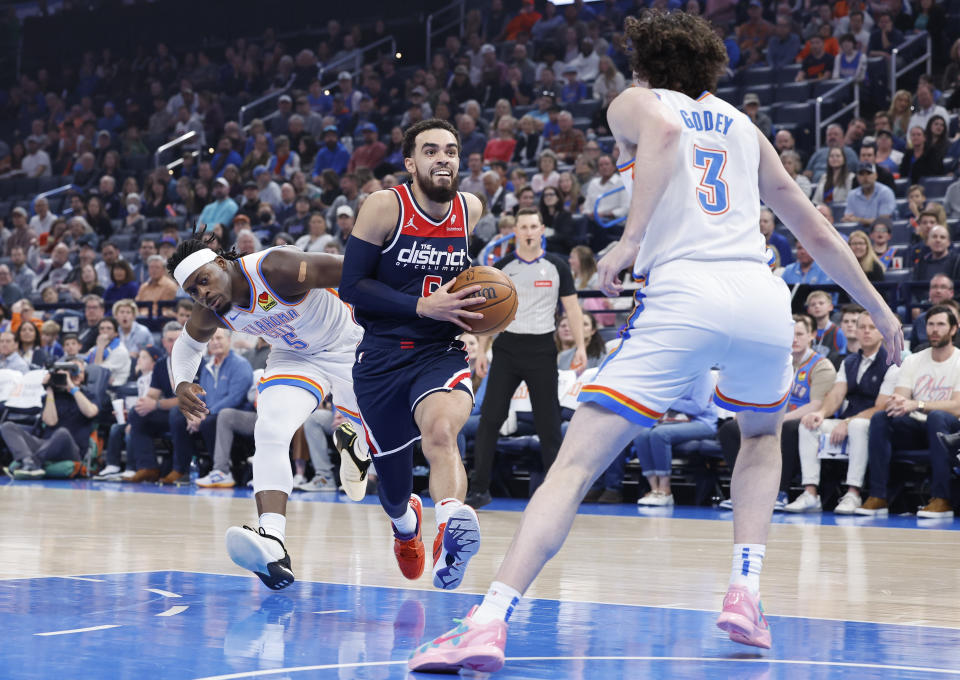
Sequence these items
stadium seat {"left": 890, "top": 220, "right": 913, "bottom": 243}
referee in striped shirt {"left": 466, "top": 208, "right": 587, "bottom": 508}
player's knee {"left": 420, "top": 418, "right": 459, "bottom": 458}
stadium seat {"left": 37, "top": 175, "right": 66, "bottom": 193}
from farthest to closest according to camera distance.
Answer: stadium seat {"left": 37, "top": 175, "right": 66, "bottom": 193}, stadium seat {"left": 890, "top": 220, "right": 913, "bottom": 243}, referee in striped shirt {"left": 466, "top": 208, "right": 587, "bottom": 508}, player's knee {"left": 420, "top": 418, "right": 459, "bottom": 458}

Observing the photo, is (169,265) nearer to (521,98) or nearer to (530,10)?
(521,98)

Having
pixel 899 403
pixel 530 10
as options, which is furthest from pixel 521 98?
pixel 899 403

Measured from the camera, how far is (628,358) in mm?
3211

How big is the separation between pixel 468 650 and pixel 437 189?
2.17 meters

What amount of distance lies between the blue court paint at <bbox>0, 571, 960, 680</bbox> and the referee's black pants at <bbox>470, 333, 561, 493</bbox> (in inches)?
153

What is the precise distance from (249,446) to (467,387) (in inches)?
286

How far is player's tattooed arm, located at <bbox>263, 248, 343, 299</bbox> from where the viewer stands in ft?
16.6

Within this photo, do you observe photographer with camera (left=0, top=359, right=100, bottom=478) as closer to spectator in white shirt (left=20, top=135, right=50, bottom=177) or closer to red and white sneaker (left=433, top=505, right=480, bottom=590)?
red and white sneaker (left=433, top=505, right=480, bottom=590)

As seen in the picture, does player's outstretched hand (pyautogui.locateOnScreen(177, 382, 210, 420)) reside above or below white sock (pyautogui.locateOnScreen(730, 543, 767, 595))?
above

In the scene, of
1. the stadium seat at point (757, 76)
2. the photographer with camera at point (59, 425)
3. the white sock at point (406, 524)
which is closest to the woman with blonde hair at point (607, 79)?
the stadium seat at point (757, 76)

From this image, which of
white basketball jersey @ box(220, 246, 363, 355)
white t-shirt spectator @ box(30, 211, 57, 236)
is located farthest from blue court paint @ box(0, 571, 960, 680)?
white t-shirt spectator @ box(30, 211, 57, 236)

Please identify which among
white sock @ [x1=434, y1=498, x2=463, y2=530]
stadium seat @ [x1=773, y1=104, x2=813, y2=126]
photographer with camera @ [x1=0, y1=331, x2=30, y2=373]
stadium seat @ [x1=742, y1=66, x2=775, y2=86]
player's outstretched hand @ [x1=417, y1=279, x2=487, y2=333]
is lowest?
white sock @ [x1=434, y1=498, x2=463, y2=530]

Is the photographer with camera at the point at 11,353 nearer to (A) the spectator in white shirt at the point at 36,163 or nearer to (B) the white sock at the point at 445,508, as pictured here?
(A) the spectator in white shirt at the point at 36,163

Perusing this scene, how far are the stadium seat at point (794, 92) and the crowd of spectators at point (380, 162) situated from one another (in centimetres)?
32
